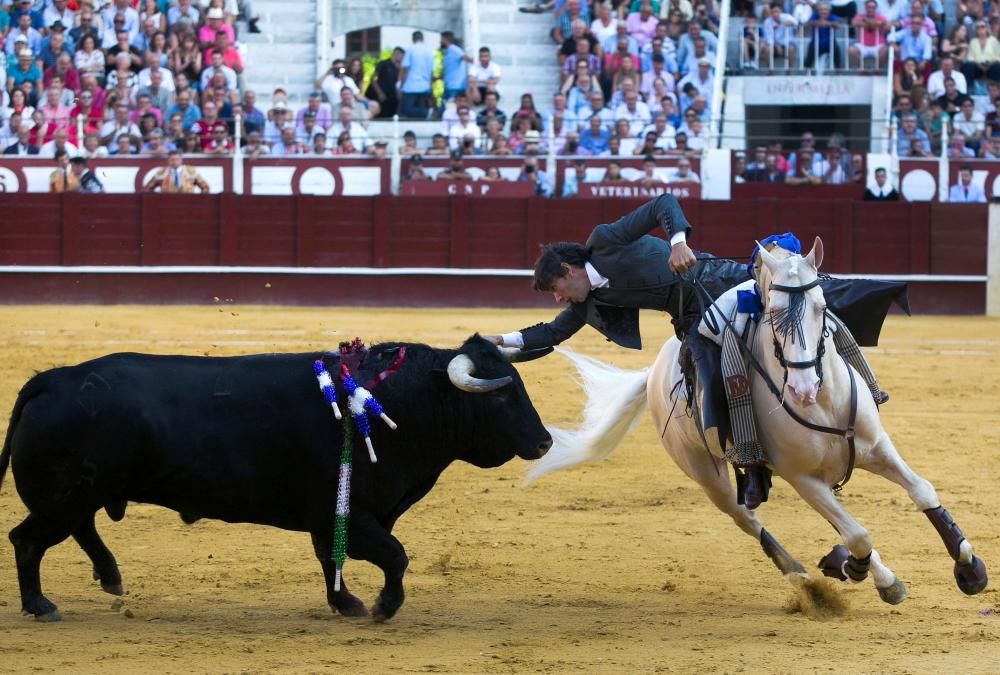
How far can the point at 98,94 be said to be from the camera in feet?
55.8

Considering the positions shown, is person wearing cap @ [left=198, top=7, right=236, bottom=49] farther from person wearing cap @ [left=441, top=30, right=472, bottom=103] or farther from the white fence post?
the white fence post

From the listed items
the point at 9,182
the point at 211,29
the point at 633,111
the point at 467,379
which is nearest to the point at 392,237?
the point at 633,111

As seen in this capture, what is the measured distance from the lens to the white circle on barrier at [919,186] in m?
17.2

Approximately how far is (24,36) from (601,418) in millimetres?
13006

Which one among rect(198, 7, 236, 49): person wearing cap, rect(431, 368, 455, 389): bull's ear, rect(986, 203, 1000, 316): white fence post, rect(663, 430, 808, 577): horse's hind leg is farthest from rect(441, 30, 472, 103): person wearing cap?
rect(431, 368, 455, 389): bull's ear

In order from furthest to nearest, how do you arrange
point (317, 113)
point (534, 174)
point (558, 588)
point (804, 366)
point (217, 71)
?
point (217, 71), point (317, 113), point (534, 174), point (558, 588), point (804, 366)

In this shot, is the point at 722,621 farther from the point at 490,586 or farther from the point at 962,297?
the point at 962,297

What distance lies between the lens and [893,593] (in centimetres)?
540

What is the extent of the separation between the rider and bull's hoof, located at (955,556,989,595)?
2.41ft

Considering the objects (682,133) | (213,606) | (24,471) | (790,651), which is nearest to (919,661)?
(790,651)

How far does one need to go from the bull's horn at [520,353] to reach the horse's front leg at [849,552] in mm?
1083

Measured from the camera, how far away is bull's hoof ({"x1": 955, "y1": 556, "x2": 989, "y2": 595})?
535 cm

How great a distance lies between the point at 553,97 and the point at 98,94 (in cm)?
518

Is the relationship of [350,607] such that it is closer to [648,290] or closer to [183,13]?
[648,290]
